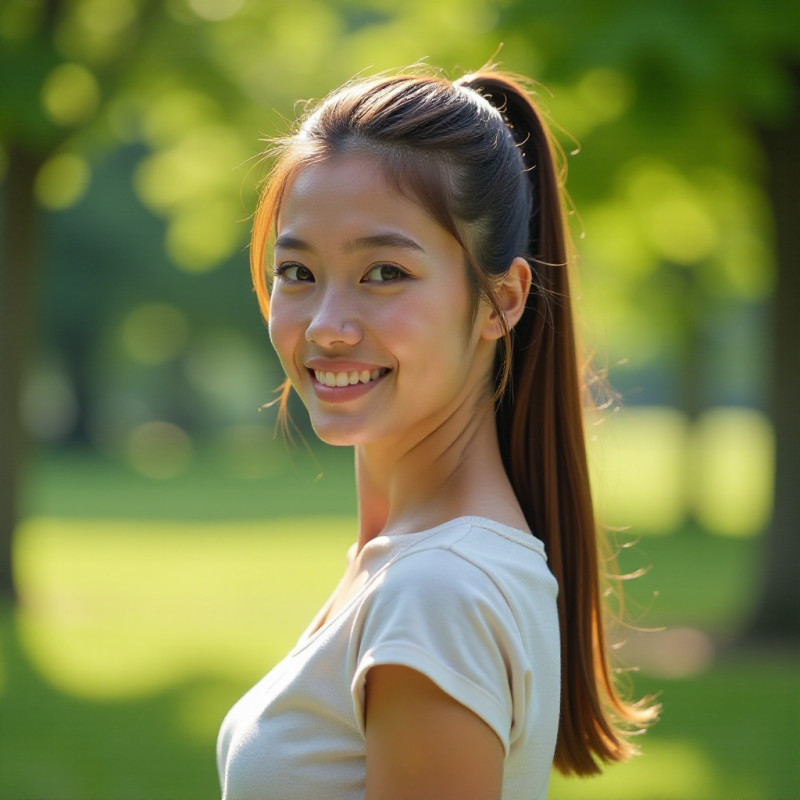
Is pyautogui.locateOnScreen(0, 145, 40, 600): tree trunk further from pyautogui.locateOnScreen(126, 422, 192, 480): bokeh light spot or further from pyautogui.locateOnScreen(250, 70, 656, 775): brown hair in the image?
pyautogui.locateOnScreen(126, 422, 192, 480): bokeh light spot

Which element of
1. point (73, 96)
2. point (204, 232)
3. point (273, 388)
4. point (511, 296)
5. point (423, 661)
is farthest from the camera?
point (204, 232)

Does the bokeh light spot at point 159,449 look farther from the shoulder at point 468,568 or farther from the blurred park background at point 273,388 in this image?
the shoulder at point 468,568

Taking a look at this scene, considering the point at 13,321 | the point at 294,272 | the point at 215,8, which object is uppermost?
the point at 215,8

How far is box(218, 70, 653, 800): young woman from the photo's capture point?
5.11 feet

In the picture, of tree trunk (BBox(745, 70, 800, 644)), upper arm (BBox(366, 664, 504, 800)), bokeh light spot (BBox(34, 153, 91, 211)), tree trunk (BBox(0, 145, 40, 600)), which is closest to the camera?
upper arm (BBox(366, 664, 504, 800))

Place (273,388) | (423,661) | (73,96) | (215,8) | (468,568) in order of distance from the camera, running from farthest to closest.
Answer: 1. (215,8)
2. (73,96)
3. (273,388)
4. (468,568)
5. (423,661)

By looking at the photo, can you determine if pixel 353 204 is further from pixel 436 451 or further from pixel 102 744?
pixel 102 744

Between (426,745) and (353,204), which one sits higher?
(353,204)

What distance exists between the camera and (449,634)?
5.04 feet

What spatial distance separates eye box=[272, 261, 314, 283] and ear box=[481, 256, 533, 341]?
32 cm

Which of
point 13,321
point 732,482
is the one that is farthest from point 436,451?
point 732,482

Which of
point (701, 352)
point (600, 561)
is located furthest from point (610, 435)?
point (701, 352)

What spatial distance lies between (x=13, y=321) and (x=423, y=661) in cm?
972

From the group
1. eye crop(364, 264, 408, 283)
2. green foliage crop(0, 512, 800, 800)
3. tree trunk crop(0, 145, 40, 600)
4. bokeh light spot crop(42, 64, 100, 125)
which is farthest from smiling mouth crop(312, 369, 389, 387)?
tree trunk crop(0, 145, 40, 600)
